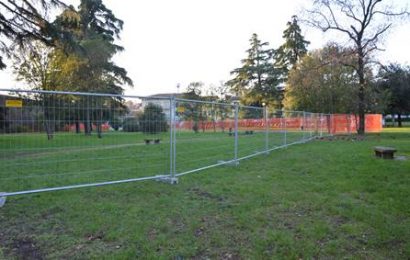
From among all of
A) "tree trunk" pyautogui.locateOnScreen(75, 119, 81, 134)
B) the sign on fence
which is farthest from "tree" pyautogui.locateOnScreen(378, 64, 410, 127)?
the sign on fence

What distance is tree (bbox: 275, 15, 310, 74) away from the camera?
50.4 meters

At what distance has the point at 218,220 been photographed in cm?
463

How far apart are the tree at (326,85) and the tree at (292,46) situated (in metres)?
19.6

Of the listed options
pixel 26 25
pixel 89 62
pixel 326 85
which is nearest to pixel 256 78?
pixel 326 85

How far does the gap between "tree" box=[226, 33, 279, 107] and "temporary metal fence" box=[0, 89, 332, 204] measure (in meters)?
41.3

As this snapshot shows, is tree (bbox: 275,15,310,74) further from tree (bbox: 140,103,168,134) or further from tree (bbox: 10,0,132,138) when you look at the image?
tree (bbox: 140,103,168,134)

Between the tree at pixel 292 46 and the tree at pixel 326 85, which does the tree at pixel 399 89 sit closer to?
the tree at pixel 292 46

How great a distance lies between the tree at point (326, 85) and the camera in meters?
28.0

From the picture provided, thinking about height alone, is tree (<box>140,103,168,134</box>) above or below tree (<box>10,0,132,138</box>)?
below

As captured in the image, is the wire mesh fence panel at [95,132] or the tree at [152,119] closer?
the wire mesh fence panel at [95,132]

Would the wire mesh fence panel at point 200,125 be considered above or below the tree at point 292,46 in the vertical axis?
below

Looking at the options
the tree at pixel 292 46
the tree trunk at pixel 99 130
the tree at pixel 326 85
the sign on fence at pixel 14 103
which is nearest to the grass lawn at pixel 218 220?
the tree trunk at pixel 99 130

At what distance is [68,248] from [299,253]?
7.53ft

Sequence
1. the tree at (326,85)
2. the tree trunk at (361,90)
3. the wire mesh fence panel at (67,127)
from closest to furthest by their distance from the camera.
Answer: the wire mesh fence panel at (67,127), the tree trunk at (361,90), the tree at (326,85)
